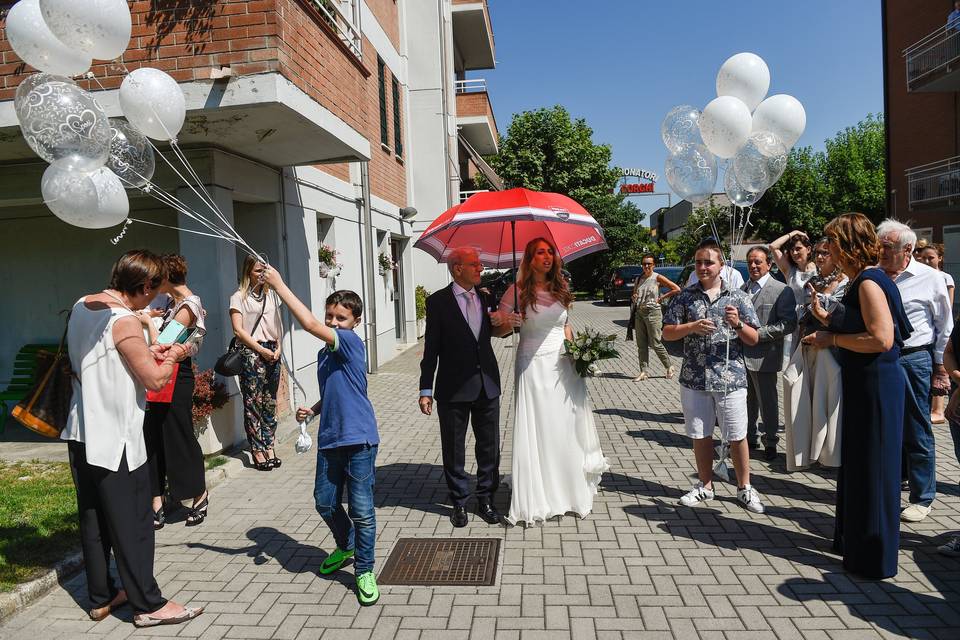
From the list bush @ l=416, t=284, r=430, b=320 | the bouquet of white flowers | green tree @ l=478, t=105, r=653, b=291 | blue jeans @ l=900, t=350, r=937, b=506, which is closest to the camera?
blue jeans @ l=900, t=350, r=937, b=506

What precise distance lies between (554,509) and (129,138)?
3854 millimetres

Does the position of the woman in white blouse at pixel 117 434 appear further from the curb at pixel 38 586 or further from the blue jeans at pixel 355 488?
the blue jeans at pixel 355 488

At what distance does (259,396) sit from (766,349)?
4.88 m

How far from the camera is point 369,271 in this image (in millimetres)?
13234

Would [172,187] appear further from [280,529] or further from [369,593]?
[369,593]

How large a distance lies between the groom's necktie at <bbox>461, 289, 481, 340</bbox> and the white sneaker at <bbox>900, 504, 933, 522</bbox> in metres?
3.34

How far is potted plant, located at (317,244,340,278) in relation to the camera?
34.8 ft

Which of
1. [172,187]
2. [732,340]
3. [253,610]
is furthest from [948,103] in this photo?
[253,610]

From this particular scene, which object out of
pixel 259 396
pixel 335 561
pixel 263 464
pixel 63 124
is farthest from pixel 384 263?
pixel 63 124

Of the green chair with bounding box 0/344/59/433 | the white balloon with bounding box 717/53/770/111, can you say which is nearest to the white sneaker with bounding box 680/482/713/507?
the white balloon with bounding box 717/53/770/111

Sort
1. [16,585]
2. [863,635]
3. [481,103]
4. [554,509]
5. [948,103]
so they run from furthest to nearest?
[481,103] < [948,103] < [554,509] < [16,585] < [863,635]

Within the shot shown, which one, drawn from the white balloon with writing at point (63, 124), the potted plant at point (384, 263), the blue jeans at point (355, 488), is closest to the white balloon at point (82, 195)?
the white balloon with writing at point (63, 124)

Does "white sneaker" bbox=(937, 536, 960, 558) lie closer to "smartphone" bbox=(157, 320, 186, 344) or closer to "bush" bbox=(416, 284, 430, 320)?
"smartphone" bbox=(157, 320, 186, 344)

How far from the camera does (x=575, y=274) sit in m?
49.2
